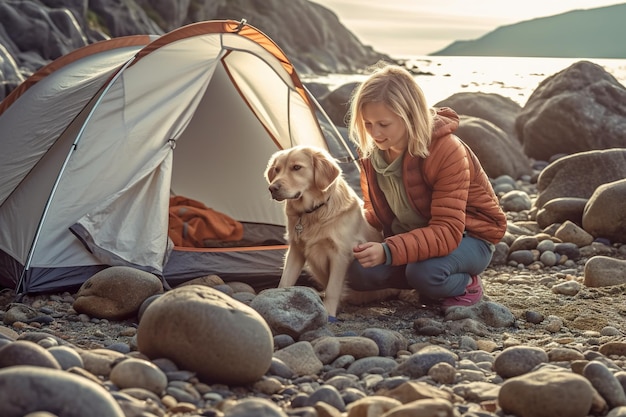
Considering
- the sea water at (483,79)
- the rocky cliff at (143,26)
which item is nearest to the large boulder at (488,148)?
the sea water at (483,79)

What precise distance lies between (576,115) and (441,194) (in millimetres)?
8587

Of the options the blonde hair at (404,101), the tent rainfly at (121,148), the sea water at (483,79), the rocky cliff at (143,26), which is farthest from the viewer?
the rocky cliff at (143,26)

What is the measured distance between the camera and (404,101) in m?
4.71

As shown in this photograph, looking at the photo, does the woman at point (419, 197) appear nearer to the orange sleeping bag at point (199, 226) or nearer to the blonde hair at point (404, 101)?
the blonde hair at point (404, 101)

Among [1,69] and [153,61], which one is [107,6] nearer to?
[1,69]

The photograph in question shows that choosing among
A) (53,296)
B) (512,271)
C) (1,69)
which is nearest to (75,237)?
(53,296)

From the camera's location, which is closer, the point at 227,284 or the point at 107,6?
the point at 227,284

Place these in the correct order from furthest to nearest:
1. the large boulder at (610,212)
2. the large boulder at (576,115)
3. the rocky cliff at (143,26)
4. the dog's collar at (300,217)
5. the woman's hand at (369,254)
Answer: the rocky cliff at (143,26), the large boulder at (576,115), the large boulder at (610,212), the dog's collar at (300,217), the woman's hand at (369,254)

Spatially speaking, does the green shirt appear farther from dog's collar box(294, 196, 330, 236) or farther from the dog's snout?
the dog's snout

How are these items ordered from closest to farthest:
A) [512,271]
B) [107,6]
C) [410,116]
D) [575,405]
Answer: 1. [575,405]
2. [410,116]
3. [512,271]
4. [107,6]

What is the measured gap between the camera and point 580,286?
19.5 feet

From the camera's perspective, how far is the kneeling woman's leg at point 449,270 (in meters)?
4.97

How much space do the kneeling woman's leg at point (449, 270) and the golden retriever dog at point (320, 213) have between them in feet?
1.51

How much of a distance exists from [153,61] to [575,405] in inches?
178
